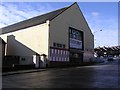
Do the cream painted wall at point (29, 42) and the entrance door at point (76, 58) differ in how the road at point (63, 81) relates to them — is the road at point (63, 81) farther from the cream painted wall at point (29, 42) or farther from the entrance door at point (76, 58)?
the entrance door at point (76, 58)

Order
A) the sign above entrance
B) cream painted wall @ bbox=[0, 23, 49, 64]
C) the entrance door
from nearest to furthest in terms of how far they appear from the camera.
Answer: cream painted wall @ bbox=[0, 23, 49, 64], the sign above entrance, the entrance door

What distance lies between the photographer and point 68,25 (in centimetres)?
4644

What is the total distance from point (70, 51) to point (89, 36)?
10997 millimetres

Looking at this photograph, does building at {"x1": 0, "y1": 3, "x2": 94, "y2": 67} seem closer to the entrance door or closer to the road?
the entrance door

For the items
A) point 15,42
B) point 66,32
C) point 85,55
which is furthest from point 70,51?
point 15,42

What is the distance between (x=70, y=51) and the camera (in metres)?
47.1

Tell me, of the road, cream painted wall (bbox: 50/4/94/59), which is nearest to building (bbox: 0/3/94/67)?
cream painted wall (bbox: 50/4/94/59)

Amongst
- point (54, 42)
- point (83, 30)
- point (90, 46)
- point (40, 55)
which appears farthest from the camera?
point (90, 46)

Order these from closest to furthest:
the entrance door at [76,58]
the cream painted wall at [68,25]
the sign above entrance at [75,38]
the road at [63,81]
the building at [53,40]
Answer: the road at [63,81] < the building at [53,40] < the cream painted wall at [68,25] < the sign above entrance at [75,38] < the entrance door at [76,58]

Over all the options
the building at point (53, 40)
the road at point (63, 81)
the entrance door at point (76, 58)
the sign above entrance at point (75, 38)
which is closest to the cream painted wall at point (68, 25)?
the building at point (53, 40)

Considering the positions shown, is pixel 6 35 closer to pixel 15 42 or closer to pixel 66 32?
pixel 15 42

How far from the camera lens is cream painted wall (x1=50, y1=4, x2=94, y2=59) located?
1642 inches

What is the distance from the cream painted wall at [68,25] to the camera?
41.7m

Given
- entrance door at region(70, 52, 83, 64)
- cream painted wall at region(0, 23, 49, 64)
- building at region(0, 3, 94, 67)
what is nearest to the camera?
building at region(0, 3, 94, 67)
